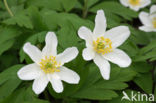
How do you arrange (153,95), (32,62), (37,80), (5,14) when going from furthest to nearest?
(5,14) < (153,95) < (32,62) < (37,80)

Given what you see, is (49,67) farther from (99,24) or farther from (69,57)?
(99,24)

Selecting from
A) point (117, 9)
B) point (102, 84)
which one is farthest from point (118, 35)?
point (117, 9)

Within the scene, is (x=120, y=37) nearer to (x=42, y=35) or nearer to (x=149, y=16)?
(x=42, y=35)

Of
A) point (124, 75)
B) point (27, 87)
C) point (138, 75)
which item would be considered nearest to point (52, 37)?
point (27, 87)

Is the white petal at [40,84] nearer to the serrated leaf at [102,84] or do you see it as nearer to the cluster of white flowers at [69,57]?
the cluster of white flowers at [69,57]

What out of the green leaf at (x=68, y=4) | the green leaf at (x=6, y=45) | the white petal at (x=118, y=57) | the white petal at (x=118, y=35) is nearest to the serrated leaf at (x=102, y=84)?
the white petal at (x=118, y=57)

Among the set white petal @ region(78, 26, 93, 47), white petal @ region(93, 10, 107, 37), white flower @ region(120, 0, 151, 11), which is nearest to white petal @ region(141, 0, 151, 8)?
white flower @ region(120, 0, 151, 11)
